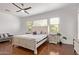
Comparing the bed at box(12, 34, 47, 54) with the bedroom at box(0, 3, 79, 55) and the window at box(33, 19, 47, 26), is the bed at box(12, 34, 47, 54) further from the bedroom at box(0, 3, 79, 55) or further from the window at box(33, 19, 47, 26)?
the window at box(33, 19, 47, 26)

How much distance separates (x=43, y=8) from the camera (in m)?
1.68

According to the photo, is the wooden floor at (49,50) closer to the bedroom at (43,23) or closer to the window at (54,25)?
the bedroom at (43,23)

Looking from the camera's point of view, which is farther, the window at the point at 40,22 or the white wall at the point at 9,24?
the window at the point at 40,22

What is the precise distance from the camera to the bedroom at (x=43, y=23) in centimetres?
162

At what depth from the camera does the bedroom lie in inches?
63.7

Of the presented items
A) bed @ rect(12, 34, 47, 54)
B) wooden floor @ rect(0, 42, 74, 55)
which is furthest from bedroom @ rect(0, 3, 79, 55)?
bed @ rect(12, 34, 47, 54)

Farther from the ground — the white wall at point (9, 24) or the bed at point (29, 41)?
the white wall at point (9, 24)

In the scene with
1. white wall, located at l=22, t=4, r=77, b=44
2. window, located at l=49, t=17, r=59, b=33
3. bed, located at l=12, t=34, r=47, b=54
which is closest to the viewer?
white wall, located at l=22, t=4, r=77, b=44

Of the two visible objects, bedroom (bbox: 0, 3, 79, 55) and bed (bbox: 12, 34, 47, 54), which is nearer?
bedroom (bbox: 0, 3, 79, 55)

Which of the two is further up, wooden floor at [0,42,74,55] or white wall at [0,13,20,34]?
white wall at [0,13,20,34]

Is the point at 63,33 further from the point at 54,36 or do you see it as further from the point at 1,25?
the point at 1,25

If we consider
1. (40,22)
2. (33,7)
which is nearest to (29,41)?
(40,22)

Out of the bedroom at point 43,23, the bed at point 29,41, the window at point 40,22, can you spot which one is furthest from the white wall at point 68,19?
the bed at point 29,41
